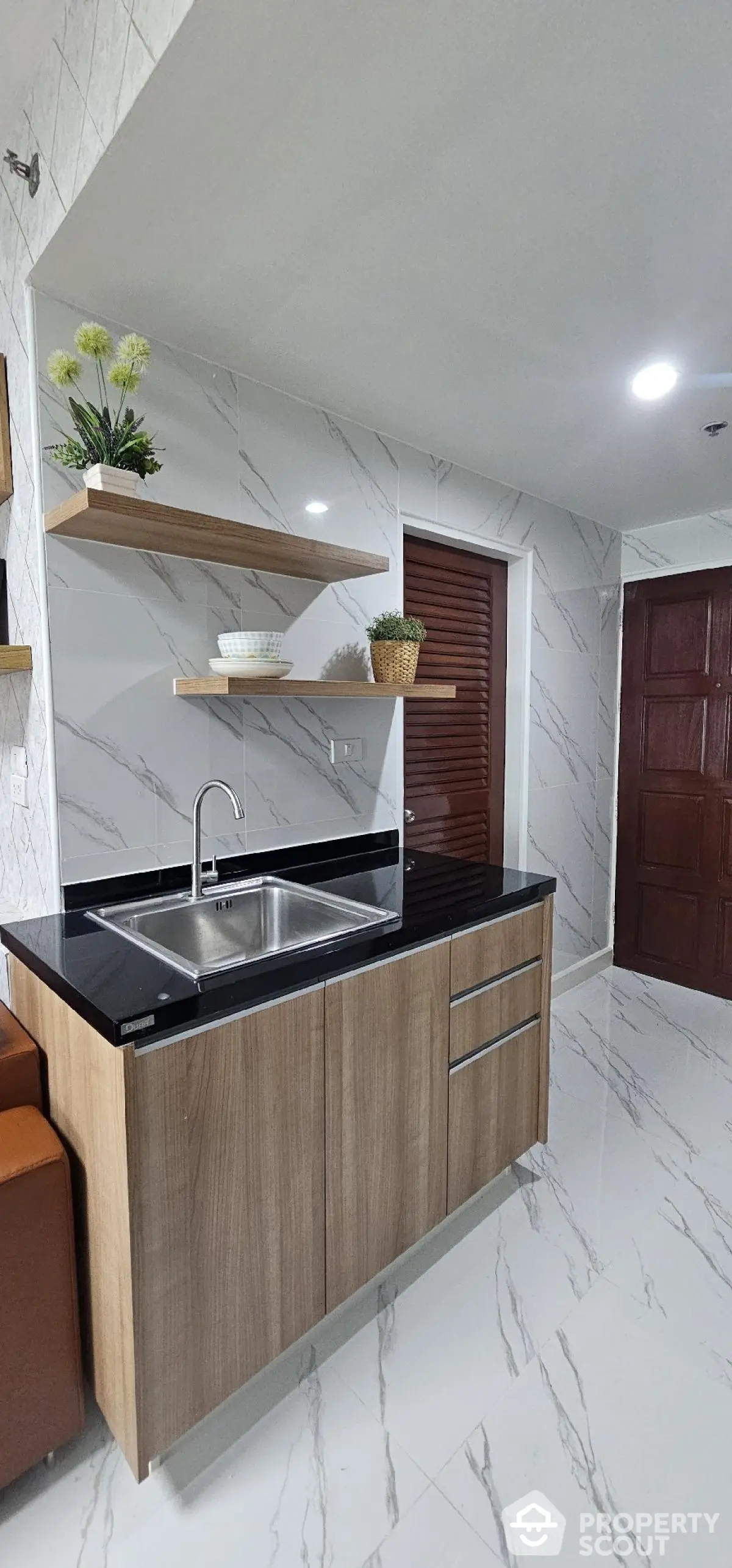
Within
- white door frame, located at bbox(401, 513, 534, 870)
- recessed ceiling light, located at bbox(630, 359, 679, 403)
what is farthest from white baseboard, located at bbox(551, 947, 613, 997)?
recessed ceiling light, located at bbox(630, 359, 679, 403)

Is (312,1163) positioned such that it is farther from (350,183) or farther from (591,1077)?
(350,183)

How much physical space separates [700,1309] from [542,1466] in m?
0.56

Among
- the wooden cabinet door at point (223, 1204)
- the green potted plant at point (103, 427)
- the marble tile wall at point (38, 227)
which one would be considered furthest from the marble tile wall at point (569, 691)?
the wooden cabinet door at point (223, 1204)

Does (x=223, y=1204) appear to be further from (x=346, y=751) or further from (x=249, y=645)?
(x=346, y=751)

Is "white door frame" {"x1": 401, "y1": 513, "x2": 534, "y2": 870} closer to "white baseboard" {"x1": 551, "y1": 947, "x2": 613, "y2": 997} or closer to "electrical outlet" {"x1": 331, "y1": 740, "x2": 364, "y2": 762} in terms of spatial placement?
"white baseboard" {"x1": 551, "y1": 947, "x2": 613, "y2": 997}

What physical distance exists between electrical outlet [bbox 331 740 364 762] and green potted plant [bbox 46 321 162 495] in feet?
3.03

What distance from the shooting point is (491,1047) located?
177 centimetres

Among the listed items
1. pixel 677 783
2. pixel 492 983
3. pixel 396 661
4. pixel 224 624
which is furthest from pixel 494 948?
pixel 677 783

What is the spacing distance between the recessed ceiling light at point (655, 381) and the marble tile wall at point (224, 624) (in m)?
0.73

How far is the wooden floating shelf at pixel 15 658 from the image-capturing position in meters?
1.65

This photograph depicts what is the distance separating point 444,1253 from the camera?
1.76 metres

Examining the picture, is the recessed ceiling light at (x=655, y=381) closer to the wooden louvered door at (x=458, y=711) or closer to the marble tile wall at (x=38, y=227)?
the wooden louvered door at (x=458, y=711)

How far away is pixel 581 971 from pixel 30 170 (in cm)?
341

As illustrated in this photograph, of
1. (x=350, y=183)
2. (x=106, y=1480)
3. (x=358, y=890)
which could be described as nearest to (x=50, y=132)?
(x=350, y=183)
